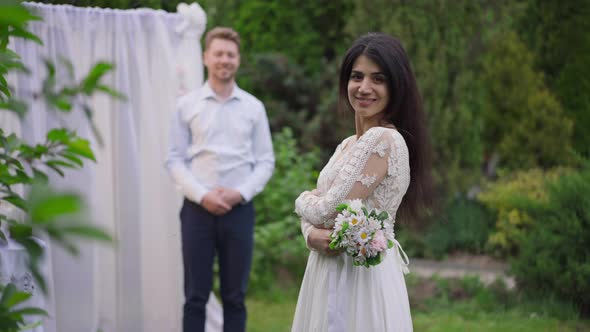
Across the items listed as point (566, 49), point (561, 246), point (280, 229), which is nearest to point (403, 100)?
point (561, 246)

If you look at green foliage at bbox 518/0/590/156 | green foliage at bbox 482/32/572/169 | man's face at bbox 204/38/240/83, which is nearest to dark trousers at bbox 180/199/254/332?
man's face at bbox 204/38/240/83

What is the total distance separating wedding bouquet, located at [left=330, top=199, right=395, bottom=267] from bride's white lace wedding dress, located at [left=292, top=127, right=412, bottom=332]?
0.22 ft

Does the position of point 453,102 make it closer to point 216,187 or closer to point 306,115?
point 306,115

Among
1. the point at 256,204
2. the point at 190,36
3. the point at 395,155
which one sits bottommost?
the point at 256,204

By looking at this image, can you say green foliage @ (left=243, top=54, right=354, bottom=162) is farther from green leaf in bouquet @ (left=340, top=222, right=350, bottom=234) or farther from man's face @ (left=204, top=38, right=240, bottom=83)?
→ green leaf in bouquet @ (left=340, top=222, right=350, bottom=234)

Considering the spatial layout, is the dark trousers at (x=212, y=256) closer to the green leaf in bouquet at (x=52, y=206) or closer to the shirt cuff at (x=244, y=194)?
the shirt cuff at (x=244, y=194)

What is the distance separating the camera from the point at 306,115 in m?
9.45

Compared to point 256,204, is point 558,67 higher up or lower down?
higher up

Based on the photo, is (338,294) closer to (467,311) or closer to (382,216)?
(382,216)

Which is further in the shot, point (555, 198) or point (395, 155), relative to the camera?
point (555, 198)

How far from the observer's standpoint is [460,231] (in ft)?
25.5

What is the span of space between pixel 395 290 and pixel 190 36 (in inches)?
112

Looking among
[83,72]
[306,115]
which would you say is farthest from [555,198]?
[306,115]

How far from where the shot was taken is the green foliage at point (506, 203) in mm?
7168
